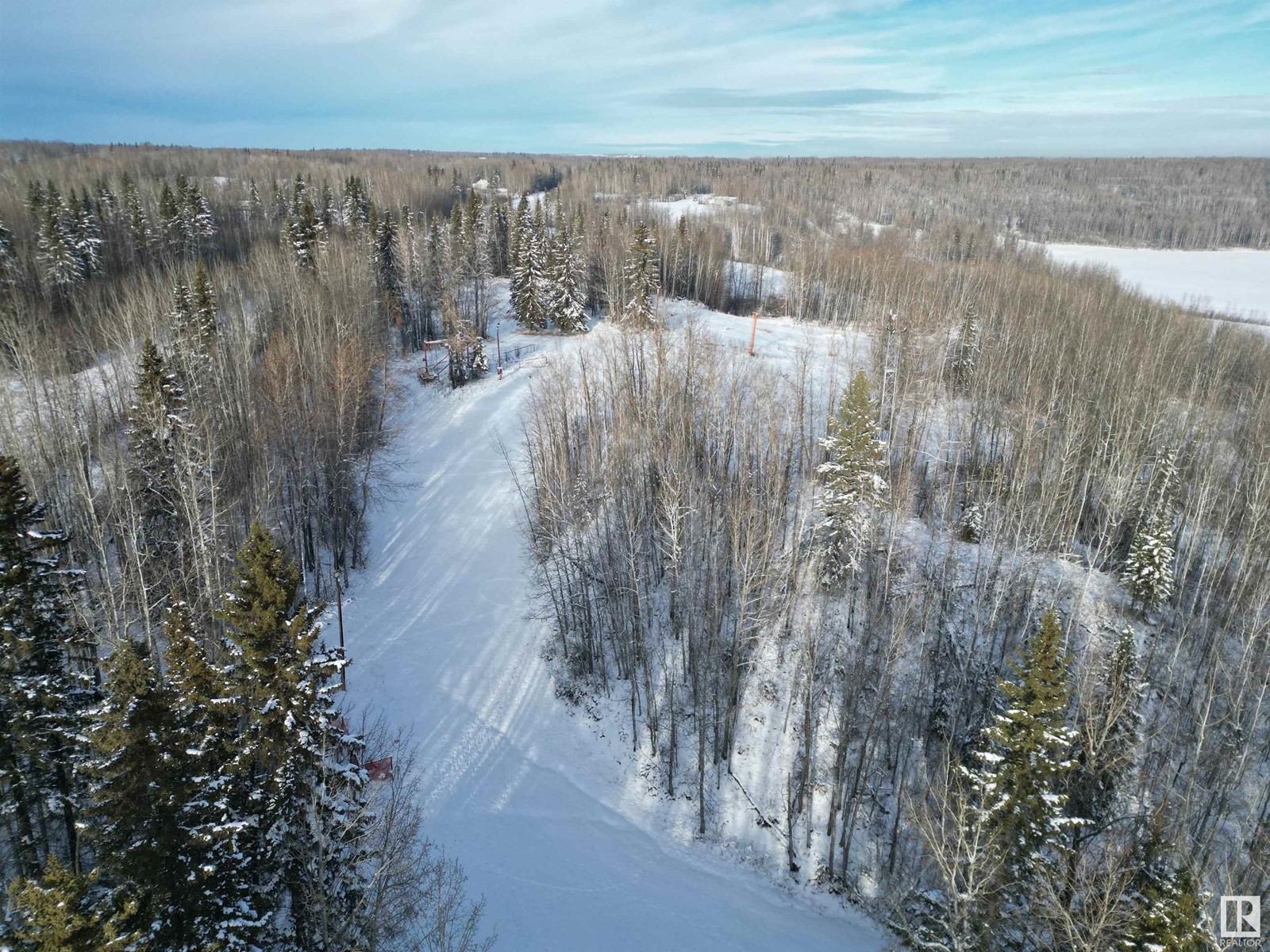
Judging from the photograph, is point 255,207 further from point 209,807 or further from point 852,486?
point 209,807

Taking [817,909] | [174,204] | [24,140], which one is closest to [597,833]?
[817,909]

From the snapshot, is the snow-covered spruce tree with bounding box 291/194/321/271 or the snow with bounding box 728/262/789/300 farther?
the snow with bounding box 728/262/789/300

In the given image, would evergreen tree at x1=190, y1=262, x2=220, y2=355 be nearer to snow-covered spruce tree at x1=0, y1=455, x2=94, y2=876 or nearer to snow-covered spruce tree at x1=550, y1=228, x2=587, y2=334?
snow-covered spruce tree at x1=0, y1=455, x2=94, y2=876

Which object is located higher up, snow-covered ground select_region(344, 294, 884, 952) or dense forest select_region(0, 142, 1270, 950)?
dense forest select_region(0, 142, 1270, 950)

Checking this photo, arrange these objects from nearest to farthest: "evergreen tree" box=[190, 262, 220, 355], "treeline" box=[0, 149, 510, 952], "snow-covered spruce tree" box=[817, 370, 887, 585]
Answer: "treeline" box=[0, 149, 510, 952] < "snow-covered spruce tree" box=[817, 370, 887, 585] < "evergreen tree" box=[190, 262, 220, 355]

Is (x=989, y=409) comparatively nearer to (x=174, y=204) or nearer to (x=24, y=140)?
(x=174, y=204)

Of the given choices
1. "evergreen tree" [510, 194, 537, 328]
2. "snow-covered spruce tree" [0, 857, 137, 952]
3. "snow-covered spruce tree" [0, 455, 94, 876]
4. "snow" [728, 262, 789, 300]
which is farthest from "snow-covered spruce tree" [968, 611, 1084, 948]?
"snow" [728, 262, 789, 300]
